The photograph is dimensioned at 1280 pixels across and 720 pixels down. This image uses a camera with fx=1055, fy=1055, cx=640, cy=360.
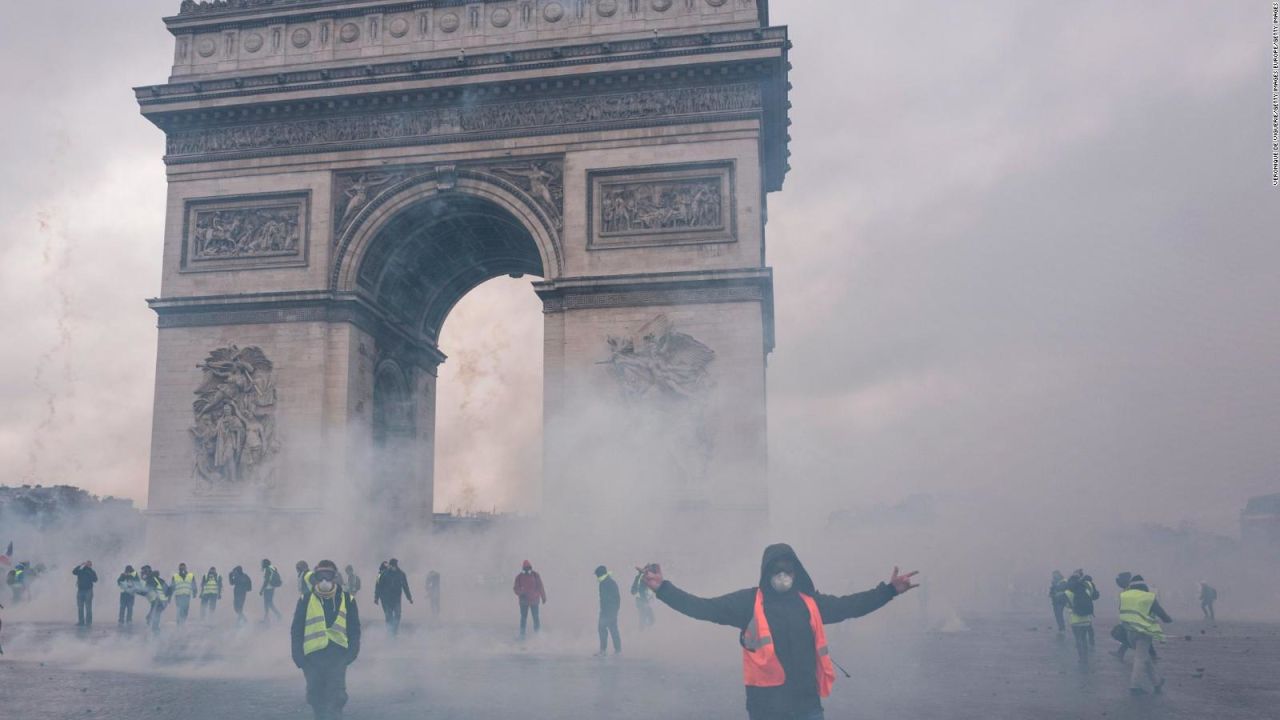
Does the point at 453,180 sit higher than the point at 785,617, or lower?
higher

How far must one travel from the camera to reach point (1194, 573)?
137ft

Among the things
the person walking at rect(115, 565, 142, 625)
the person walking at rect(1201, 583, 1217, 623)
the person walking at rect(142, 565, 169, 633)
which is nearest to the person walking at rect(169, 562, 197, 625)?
the person walking at rect(142, 565, 169, 633)

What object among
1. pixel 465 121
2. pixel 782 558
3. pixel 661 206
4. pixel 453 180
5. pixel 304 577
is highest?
pixel 465 121

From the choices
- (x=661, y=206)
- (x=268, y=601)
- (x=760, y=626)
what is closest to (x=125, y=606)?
(x=268, y=601)

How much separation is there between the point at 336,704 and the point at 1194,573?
138 feet

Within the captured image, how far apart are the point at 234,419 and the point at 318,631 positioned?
18.3m

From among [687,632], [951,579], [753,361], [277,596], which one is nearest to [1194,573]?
[951,579]

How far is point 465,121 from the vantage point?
998 inches

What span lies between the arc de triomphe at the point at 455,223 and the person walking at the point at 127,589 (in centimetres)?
262

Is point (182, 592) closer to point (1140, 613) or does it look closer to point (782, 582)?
point (1140, 613)

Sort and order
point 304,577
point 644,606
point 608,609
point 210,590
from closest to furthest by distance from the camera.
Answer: point 304,577 < point 608,609 < point 644,606 < point 210,590

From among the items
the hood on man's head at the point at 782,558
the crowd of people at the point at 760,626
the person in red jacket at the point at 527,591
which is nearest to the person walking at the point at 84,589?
the person in red jacket at the point at 527,591

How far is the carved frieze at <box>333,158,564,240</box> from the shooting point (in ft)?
81.9

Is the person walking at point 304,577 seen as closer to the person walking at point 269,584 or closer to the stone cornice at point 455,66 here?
the person walking at point 269,584
